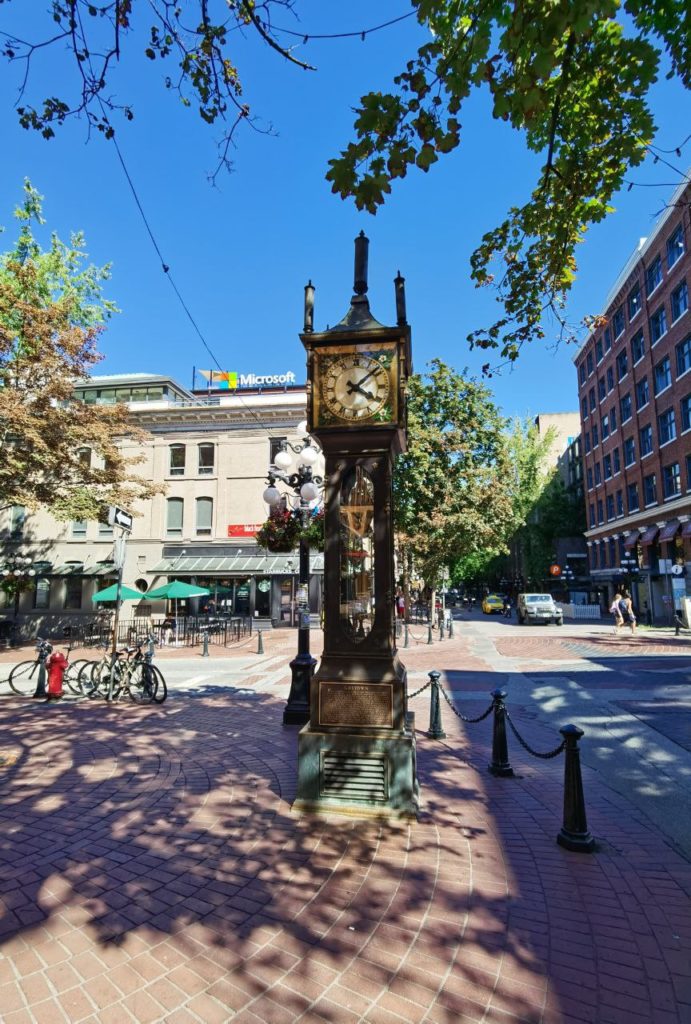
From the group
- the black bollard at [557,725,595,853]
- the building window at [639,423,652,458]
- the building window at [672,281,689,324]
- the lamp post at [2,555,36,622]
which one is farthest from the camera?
the building window at [639,423,652,458]

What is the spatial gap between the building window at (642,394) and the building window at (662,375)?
1.04 m

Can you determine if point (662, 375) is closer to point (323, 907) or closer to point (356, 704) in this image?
point (356, 704)

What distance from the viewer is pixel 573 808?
14.2ft

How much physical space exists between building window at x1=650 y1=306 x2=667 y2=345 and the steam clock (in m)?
30.8

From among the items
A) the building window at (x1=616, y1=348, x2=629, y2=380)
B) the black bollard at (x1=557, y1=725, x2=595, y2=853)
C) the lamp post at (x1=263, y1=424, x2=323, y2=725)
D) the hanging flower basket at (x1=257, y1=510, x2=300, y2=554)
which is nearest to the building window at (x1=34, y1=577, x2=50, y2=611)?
the hanging flower basket at (x1=257, y1=510, x2=300, y2=554)

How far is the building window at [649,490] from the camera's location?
31211mm

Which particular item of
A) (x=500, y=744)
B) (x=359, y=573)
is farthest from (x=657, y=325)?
(x=359, y=573)

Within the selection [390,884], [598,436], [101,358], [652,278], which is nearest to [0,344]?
[101,358]

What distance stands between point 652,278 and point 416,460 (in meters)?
18.8

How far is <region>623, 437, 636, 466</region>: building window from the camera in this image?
3420 cm

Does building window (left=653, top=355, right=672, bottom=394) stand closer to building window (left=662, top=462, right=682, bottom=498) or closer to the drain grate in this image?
building window (left=662, top=462, right=682, bottom=498)

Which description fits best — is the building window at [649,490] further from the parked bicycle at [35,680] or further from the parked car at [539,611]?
the parked bicycle at [35,680]

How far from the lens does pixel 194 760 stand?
6.50 meters

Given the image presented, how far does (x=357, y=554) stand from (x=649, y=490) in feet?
106
